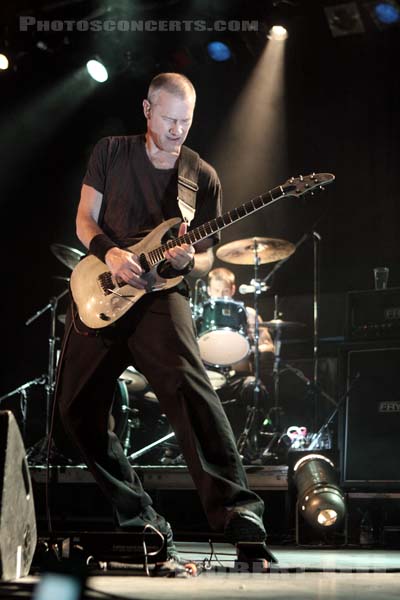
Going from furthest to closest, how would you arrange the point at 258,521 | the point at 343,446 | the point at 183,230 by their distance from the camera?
the point at 343,446 < the point at 183,230 < the point at 258,521

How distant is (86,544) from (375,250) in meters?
6.43

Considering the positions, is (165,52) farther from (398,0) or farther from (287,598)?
(287,598)

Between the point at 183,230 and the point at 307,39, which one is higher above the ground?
the point at 307,39

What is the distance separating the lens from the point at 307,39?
308 inches

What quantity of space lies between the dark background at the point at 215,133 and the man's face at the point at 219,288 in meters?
1.00

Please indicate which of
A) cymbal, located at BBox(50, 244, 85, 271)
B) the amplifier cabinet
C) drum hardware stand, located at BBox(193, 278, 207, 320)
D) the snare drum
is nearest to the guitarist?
the amplifier cabinet

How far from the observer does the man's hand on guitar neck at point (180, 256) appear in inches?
124

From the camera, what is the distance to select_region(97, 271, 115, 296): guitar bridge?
10.8 ft

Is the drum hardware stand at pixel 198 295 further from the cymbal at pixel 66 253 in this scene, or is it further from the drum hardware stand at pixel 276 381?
the cymbal at pixel 66 253

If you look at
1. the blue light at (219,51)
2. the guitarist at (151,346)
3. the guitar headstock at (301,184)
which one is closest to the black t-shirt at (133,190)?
the guitarist at (151,346)

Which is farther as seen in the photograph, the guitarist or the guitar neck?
the guitar neck

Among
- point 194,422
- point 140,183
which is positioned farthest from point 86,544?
point 140,183

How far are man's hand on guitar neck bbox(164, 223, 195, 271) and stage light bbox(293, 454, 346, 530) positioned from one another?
6.54 feet

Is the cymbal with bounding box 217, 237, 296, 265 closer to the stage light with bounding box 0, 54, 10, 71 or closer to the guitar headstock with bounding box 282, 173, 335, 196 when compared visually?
the stage light with bounding box 0, 54, 10, 71
